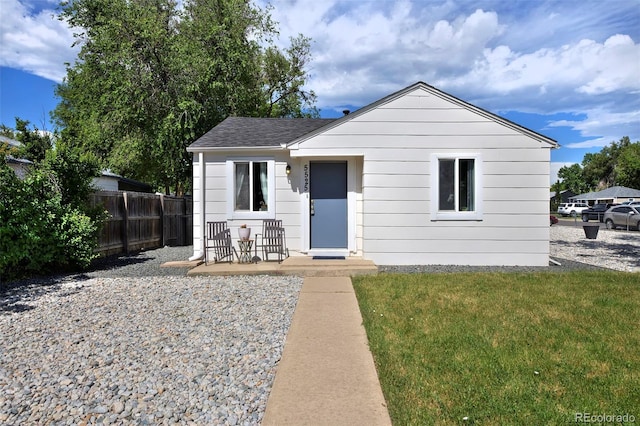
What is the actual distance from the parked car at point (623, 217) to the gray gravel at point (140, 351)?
75.6ft

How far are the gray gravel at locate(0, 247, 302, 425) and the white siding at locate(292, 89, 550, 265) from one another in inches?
123

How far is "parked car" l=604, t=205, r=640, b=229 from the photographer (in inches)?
824

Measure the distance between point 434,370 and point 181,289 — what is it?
4841 mm

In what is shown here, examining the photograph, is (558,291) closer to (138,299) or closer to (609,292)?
(609,292)

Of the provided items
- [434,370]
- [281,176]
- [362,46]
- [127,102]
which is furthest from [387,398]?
[127,102]

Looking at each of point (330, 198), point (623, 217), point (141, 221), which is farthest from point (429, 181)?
point (623, 217)

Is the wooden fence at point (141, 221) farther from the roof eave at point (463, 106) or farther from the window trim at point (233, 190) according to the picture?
the roof eave at point (463, 106)

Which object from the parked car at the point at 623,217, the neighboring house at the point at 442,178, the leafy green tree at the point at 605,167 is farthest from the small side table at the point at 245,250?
the leafy green tree at the point at 605,167

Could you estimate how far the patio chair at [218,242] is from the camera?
8984 millimetres

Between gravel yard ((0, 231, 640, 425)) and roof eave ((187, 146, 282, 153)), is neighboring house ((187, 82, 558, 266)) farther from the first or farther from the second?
gravel yard ((0, 231, 640, 425))

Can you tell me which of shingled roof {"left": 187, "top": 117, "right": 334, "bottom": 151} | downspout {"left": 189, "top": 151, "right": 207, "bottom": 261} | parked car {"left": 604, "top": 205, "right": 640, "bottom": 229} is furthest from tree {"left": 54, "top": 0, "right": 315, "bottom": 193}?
parked car {"left": 604, "top": 205, "right": 640, "bottom": 229}

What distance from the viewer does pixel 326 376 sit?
129 inches

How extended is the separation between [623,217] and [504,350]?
23951mm

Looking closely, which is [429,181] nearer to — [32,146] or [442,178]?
[442,178]
